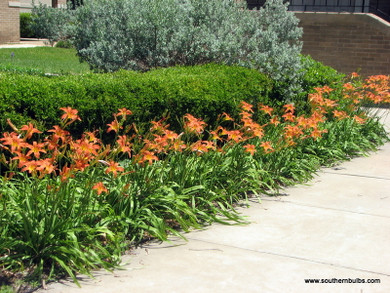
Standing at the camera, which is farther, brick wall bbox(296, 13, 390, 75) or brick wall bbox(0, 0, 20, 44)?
brick wall bbox(0, 0, 20, 44)

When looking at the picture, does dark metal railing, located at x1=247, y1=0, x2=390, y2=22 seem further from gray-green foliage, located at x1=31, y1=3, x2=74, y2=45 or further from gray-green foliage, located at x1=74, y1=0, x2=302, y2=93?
gray-green foliage, located at x1=31, y1=3, x2=74, y2=45

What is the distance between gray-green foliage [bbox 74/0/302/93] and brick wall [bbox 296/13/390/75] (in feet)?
17.2

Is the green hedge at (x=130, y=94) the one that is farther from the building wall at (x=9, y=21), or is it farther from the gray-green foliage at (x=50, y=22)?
the building wall at (x=9, y=21)

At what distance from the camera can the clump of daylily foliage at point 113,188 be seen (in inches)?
167

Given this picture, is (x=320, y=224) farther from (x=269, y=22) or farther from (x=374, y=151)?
(x=269, y=22)

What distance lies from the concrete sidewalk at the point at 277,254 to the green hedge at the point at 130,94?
1.84m

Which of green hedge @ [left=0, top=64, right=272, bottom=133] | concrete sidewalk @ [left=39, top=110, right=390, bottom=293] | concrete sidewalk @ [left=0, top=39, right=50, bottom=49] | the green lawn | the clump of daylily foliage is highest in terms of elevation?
green hedge @ [left=0, top=64, right=272, bottom=133]

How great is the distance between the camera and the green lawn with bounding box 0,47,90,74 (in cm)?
1791

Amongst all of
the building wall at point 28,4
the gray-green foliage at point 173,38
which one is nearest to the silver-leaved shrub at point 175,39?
the gray-green foliage at point 173,38

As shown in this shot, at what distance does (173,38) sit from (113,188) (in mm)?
5148

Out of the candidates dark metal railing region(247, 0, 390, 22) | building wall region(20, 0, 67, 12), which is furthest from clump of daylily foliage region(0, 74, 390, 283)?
building wall region(20, 0, 67, 12)

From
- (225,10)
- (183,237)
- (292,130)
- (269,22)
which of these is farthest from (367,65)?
(183,237)

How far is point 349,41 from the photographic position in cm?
1499

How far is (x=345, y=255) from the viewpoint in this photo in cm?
473
